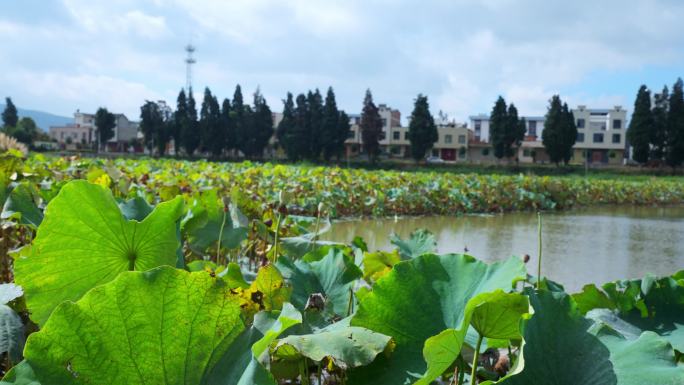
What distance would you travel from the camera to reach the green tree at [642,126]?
102 ft

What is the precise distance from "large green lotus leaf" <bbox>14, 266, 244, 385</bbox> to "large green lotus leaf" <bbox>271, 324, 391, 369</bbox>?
0.05 m

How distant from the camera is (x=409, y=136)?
33.6m

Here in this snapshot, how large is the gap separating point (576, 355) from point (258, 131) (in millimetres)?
36136

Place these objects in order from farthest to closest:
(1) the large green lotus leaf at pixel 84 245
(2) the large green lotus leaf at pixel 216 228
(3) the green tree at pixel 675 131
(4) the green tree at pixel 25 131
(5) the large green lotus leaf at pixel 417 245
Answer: (4) the green tree at pixel 25 131
(3) the green tree at pixel 675 131
(2) the large green lotus leaf at pixel 216 228
(5) the large green lotus leaf at pixel 417 245
(1) the large green lotus leaf at pixel 84 245

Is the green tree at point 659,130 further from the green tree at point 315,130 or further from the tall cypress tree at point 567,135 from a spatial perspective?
the green tree at point 315,130

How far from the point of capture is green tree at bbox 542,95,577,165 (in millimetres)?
31641

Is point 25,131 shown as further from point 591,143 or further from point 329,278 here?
point 329,278

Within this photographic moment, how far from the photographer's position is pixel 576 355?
466mm

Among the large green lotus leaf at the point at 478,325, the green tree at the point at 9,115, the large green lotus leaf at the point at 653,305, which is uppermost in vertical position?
the green tree at the point at 9,115

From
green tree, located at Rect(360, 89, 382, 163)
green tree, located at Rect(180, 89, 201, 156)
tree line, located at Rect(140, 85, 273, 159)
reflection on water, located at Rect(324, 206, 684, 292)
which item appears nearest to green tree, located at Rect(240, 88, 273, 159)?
tree line, located at Rect(140, 85, 273, 159)

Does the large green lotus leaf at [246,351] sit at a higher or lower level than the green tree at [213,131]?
lower

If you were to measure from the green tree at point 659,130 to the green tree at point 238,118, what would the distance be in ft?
73.2

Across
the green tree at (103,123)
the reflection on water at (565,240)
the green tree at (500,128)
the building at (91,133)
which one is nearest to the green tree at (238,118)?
the green tree at (103,123)

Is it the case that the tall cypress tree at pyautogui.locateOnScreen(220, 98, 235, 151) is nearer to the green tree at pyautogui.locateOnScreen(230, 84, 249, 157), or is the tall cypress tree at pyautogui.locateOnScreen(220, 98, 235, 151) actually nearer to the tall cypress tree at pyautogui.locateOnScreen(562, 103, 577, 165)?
the green tree at pyautogui.locateOnScreen(230, 84, 249, 157)
